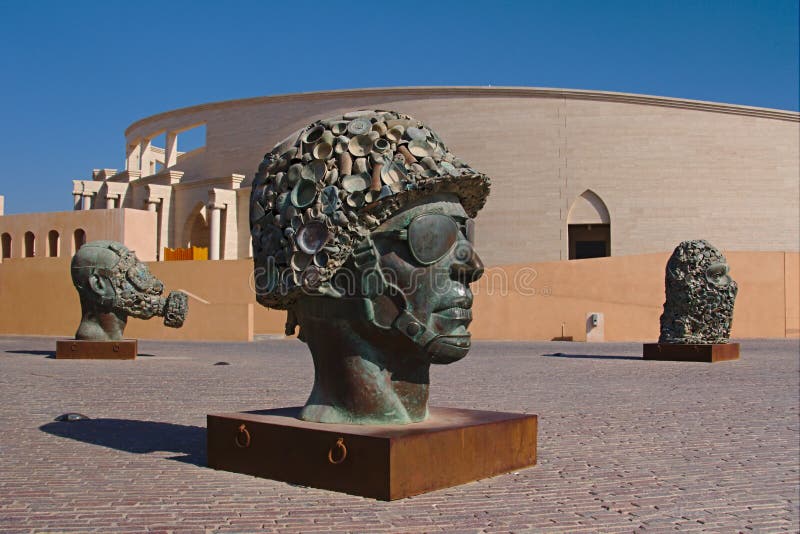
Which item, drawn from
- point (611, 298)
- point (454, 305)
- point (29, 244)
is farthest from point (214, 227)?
point (454, 305)

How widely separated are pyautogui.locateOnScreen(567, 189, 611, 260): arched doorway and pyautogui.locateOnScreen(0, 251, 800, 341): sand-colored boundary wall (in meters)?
10.7

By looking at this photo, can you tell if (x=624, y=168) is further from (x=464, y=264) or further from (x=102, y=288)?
(x=464, y=264)

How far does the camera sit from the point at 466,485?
17.5ft

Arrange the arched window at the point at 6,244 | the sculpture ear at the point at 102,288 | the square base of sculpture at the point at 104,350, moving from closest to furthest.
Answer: the sculpture ear at the point at 102,288 < the square base of sculpture at the point at 104,350 < the arched window at the point at 6,244

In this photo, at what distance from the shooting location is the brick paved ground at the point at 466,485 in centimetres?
460

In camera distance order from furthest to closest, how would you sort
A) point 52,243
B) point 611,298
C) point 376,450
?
point 52,243 < point 611,298 < point 376,450

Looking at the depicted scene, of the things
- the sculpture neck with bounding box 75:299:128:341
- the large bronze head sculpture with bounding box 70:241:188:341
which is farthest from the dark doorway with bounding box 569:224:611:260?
the sculpture neck with bounding box 75:299:128:341

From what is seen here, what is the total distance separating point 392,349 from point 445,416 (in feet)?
2.32

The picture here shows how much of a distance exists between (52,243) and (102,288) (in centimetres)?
2380

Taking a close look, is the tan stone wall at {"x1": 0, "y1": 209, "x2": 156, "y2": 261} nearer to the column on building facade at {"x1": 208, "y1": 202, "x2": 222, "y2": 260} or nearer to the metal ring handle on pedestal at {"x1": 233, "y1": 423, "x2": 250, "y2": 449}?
the column on building facade at {"x1": 208, "y1": 202, "x2": 222, "y2": 260}

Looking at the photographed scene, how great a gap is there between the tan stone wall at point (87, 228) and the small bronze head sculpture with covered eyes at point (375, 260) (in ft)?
96.6

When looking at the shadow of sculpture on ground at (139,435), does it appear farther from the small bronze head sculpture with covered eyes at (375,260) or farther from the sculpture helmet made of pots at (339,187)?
the sculpture helmet made of pots at (339,187)

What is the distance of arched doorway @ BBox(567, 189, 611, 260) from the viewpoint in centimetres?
3881

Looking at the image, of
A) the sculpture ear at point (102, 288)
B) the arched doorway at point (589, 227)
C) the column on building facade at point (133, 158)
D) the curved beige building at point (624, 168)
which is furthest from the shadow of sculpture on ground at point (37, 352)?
the column on building facade at point (133, 158)
